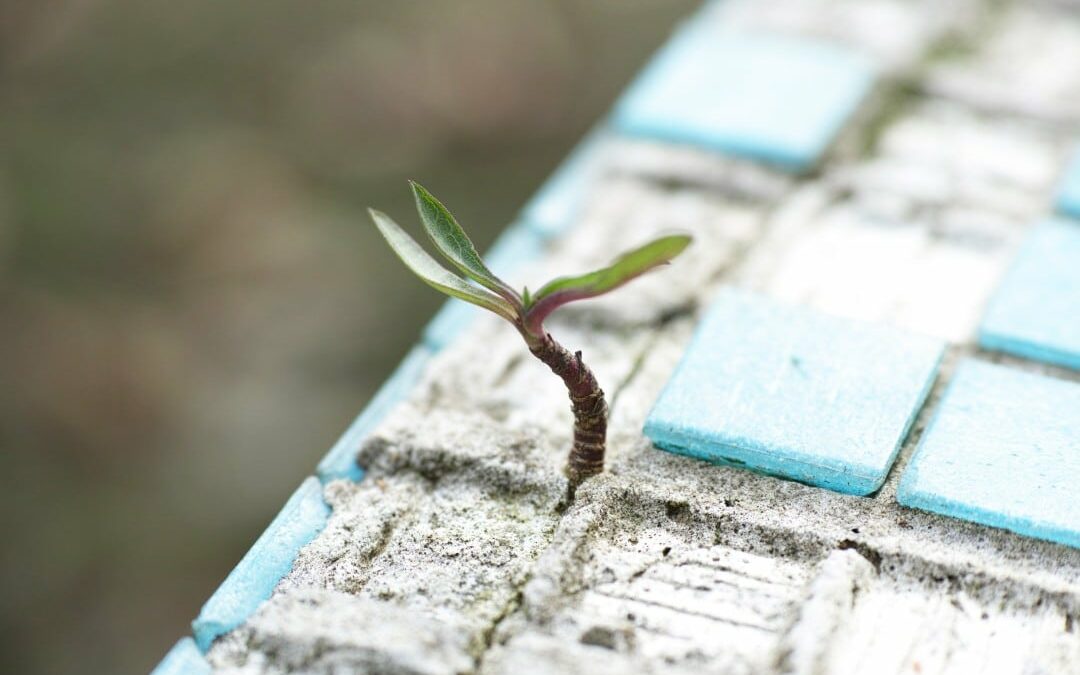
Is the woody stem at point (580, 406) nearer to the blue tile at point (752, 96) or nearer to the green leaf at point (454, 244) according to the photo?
the green leaf at point (454, 244)

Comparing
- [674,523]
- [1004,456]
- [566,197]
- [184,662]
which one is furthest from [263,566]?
[566,197]

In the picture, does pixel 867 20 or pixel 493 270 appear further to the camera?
pixel 867 20

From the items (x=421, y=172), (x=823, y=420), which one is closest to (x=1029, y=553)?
(x=823, y=420)

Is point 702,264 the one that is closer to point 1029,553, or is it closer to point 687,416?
point 687,416

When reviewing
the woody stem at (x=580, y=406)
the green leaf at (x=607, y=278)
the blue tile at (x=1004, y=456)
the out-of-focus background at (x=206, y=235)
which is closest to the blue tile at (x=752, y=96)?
the blue tile at (x=1004, y=456)

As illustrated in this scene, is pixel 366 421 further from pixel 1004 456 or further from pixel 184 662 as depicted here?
pixel 1004 456
